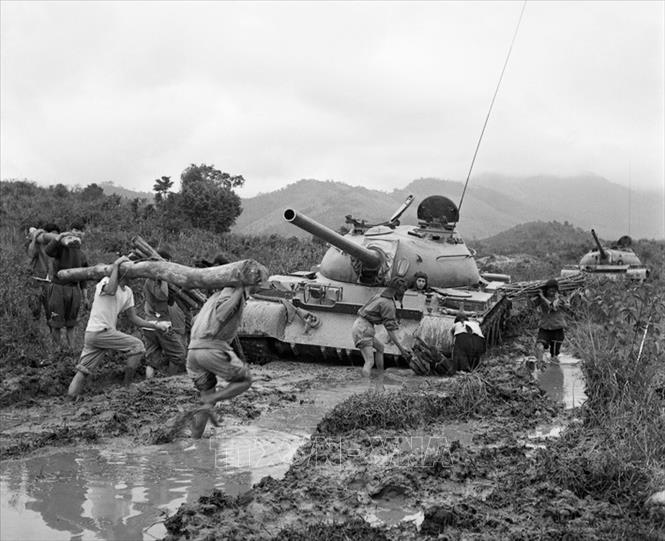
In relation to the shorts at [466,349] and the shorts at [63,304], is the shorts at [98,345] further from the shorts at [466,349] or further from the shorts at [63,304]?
the shorts at [466,349]

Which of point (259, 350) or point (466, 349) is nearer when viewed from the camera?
point (466, 349)

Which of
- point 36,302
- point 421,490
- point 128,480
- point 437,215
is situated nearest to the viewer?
point 421,490

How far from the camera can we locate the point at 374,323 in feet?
32.1

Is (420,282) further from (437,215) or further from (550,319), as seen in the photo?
(437,215)

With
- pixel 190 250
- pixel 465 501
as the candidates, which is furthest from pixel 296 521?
pixel 190 250

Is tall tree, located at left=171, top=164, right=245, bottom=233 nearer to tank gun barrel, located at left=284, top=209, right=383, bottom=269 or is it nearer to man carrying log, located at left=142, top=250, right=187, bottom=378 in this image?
tank gun barrel, located at left=284, top=209, right=383, bottom=269

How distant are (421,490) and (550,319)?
20.6 feet

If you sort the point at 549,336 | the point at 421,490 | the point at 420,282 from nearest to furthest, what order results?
the point at 421,490 → the point at 420,282 → the point at 549,336

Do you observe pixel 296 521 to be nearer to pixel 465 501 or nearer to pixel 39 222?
pixel 465 501

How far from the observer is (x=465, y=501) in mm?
4996

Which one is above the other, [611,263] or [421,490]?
[611,263]

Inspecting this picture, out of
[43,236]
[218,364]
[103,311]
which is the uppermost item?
[43,236]

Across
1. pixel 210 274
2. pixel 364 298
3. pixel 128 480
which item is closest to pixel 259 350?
pixel 364 298

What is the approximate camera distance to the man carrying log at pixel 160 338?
9188 millimetres
